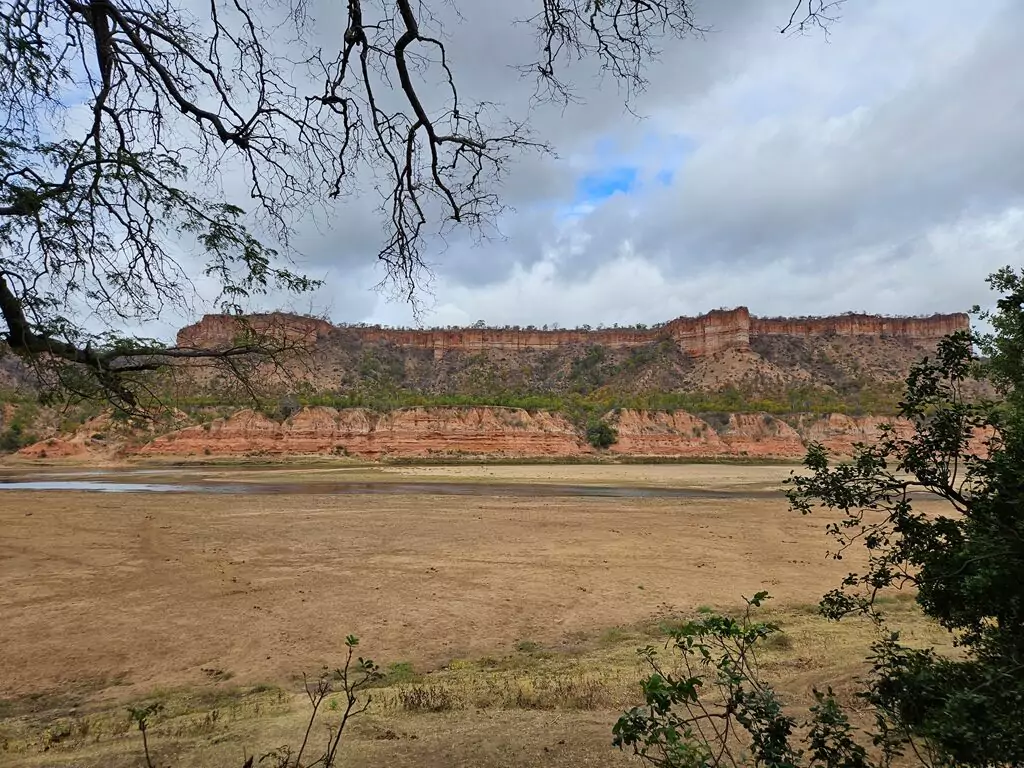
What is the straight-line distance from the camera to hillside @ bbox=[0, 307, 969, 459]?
171 feet

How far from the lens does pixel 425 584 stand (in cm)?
1180

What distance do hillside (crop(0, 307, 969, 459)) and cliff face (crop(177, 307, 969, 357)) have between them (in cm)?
24

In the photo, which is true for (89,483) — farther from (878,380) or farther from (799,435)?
(878,380)

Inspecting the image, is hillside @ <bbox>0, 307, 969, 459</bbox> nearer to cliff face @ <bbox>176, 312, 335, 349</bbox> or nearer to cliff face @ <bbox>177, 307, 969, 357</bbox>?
cliff face @ <bbox>177, 307, 969, 357</bbox>

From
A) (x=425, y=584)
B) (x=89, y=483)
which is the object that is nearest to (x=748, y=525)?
(x=425, y=584)

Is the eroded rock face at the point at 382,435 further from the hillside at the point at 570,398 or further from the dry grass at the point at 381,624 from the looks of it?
the dry grass at the point at 381,624

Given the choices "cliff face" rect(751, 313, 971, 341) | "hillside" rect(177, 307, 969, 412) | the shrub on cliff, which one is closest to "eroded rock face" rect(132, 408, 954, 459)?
"hillside" rect(177, 307, 969, 412)

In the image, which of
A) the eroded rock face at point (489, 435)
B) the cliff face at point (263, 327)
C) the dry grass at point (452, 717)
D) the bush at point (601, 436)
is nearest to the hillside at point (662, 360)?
the eroded rock face at point (489, 435)

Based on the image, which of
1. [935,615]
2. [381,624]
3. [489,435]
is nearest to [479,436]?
[489,435]

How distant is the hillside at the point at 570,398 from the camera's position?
5206 centimetres

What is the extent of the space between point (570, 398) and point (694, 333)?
30.7 m

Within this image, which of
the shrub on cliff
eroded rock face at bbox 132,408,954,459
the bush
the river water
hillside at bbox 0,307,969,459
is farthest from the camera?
the bush

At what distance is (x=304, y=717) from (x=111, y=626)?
5668mm

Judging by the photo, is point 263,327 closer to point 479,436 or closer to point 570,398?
point 479,436
